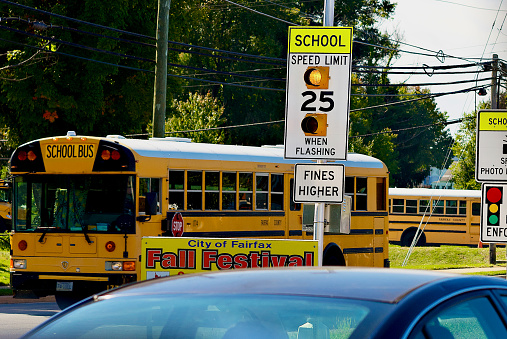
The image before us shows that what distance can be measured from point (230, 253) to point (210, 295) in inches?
265

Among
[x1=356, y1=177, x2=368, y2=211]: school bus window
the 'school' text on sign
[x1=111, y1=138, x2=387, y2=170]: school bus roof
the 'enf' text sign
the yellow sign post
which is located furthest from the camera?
[x1=356, y1=177, x2=368, y2=211]: school bus window

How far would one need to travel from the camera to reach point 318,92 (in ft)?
32.5

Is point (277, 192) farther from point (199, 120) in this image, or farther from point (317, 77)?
point (199, 120)

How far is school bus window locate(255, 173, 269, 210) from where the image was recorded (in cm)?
1698

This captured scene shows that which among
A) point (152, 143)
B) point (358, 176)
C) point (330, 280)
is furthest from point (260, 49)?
point (330, 280)

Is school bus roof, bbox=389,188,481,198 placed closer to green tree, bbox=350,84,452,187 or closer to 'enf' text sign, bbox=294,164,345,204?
green tree, bbox=350,84,452,187

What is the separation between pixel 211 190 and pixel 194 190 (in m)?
0.46

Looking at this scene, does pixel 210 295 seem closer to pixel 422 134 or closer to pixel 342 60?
pixel 342 60

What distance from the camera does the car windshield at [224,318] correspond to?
10.2ft

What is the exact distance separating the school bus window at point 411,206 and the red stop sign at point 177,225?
84.6 ft

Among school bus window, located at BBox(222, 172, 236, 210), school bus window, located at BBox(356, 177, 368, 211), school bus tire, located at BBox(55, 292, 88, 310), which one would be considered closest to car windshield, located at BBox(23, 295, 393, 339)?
school bus tire, located at BBox(55, 292, 88, 310)

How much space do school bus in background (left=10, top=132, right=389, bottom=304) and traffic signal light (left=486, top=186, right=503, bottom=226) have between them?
542cm

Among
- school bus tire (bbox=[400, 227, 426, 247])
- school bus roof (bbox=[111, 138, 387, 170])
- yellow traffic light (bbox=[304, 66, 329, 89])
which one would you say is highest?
yellow traffic light (bbox=[304, 66, 329, 89])

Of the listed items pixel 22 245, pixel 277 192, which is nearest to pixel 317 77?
pixel 22 245
